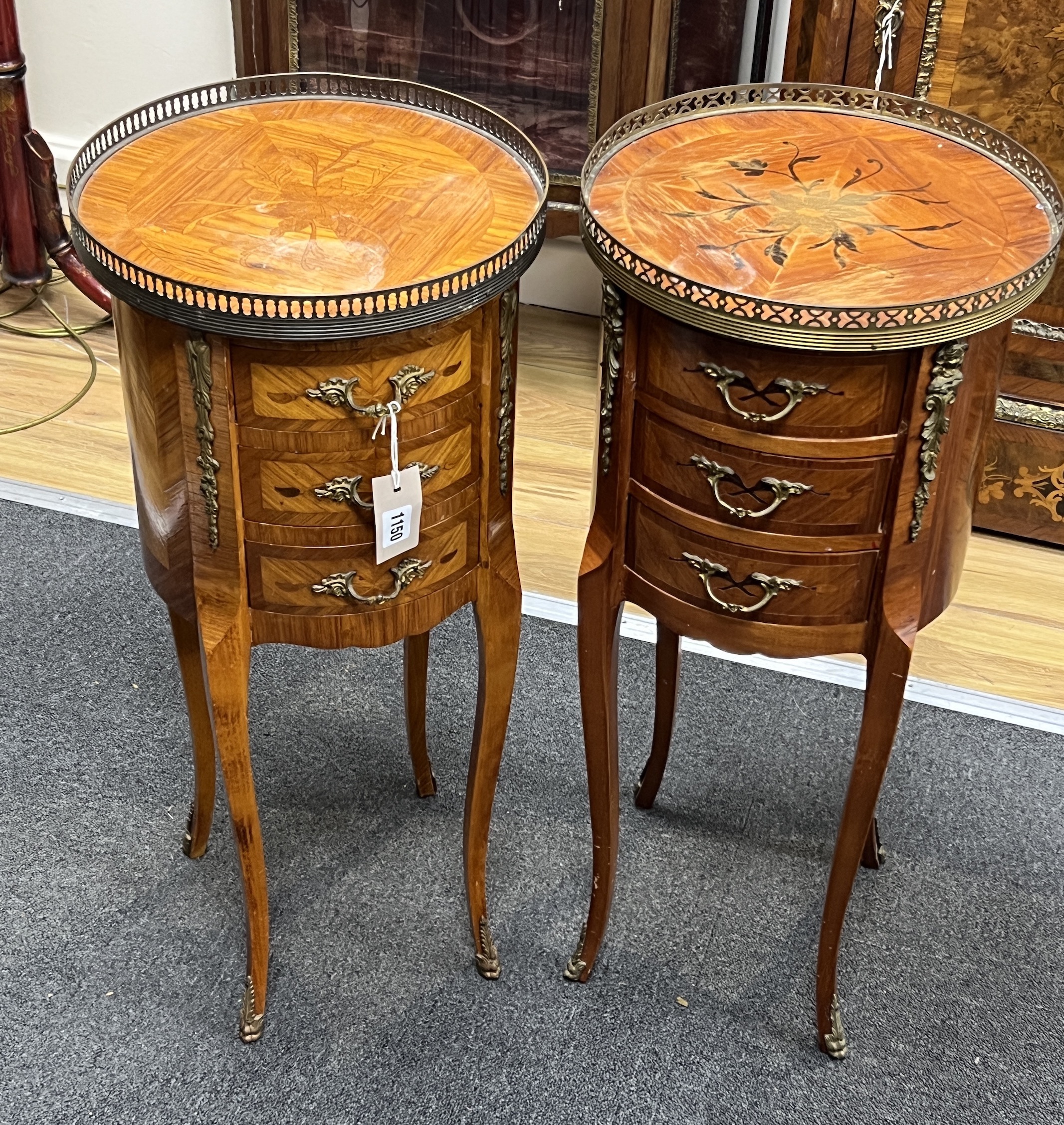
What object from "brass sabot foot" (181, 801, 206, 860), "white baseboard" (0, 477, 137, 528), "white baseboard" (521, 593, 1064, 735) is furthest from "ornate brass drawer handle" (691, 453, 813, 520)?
"white baseboard" (0, 477, 137, 528)

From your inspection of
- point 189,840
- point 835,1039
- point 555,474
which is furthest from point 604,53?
point 835,1039

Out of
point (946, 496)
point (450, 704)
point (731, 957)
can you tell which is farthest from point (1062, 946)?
point (450, 704)

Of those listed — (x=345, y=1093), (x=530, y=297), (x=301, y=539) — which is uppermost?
Result: (x=301, y=539)

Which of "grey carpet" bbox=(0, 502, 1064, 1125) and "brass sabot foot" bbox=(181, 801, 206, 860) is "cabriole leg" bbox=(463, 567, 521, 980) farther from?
"brass sabot foot" bbox=(181, 801, 206, 860)

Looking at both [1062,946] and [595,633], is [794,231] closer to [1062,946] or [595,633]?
[595,633]

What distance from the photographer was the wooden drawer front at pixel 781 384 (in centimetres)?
128

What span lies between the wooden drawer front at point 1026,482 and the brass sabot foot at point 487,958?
1.21 meters

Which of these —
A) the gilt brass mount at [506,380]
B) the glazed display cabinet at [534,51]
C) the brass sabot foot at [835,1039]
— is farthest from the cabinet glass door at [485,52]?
the brass sabot foot at [835,1039]

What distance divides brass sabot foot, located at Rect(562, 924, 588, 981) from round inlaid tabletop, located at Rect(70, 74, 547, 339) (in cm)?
83

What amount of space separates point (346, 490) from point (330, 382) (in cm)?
12

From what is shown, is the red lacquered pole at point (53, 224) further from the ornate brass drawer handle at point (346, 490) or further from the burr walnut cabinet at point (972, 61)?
the ornate brass drawer handle at point (346, 490)

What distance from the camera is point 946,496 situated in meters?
1.39

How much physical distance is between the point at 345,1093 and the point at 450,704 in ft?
2.16

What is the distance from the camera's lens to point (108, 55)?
312cm
